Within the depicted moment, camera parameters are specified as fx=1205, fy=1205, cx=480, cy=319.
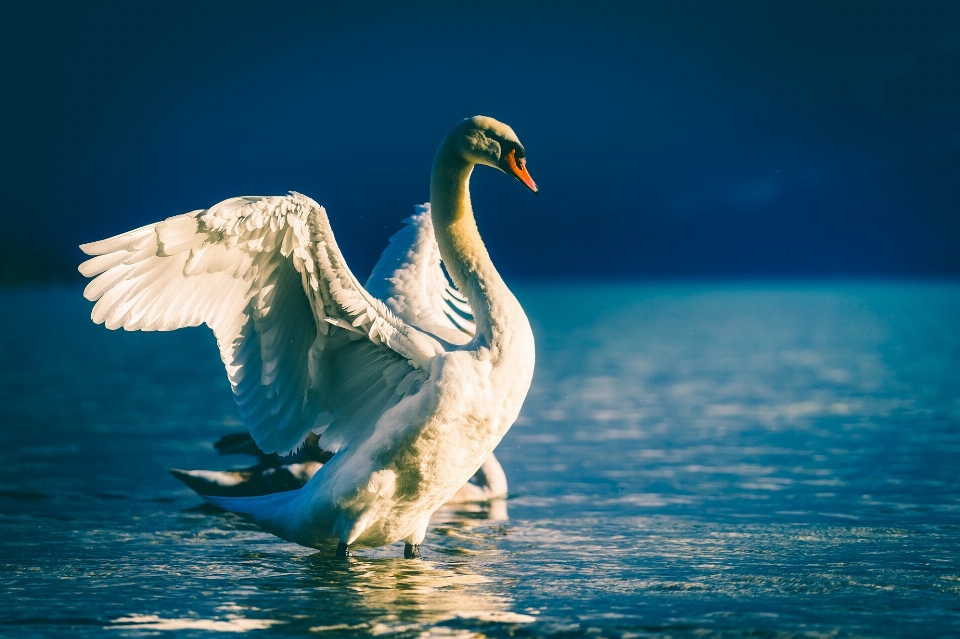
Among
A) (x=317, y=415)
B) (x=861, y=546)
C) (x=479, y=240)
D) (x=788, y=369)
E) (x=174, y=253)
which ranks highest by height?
(x=788, y=369)

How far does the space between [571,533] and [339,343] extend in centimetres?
258

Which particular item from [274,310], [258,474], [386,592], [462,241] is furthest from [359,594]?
[258,474]

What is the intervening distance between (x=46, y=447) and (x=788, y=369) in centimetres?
1603

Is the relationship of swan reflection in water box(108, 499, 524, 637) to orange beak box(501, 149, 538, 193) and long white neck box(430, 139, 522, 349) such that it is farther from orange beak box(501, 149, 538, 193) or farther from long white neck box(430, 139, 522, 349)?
orange beak box(501, 149, 538, 193)

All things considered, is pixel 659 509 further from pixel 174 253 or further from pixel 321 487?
pixel 174 253

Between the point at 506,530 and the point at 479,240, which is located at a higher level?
the point at 479,240

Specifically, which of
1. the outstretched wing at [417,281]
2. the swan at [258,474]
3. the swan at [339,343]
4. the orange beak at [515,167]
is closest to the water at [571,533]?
the swan at [258,474]

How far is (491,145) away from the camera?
295 inches

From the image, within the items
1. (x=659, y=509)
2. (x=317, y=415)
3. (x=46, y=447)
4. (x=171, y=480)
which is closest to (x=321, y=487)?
(x=317, y=415)

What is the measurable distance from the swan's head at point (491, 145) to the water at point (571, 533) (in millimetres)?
2541

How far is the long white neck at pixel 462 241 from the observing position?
288 inches

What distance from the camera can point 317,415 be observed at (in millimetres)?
7719

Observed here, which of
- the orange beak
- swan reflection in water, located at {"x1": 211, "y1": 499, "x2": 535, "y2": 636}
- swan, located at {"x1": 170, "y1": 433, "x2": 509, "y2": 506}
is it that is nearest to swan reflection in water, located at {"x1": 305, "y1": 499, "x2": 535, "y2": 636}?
swan reflection in water, located at {"x1": 211, "y1": 499, "x2": 535, "y2": 636}

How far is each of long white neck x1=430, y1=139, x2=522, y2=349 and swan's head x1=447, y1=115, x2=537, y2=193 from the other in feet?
0.27
